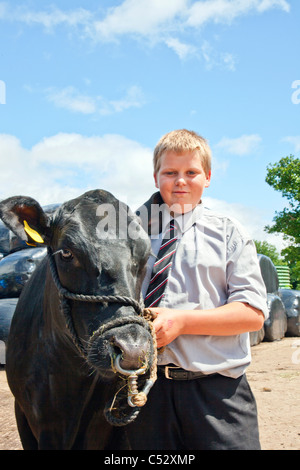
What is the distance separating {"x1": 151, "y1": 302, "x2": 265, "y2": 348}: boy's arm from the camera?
2283mm

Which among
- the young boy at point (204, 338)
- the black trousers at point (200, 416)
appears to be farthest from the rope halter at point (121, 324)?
the black trousers at point (200, 416)

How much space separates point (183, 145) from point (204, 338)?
1158 millimetres

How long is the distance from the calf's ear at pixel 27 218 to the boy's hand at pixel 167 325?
0.97 metres

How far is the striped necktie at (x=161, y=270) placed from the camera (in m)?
2.64

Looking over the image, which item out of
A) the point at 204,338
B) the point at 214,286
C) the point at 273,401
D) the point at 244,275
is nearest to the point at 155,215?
the point at 214,286

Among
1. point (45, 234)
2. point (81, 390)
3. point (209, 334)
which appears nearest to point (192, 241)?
point (209, 334)

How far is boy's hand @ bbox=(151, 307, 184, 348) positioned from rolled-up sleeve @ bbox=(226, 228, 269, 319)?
35cm

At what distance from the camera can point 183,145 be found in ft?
9.20

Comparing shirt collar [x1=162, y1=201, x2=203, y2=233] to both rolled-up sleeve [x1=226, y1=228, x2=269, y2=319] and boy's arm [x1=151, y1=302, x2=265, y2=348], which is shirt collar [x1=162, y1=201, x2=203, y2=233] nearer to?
rolled-up sleeve [x1=226, y1=228, x2=269, y2=319]

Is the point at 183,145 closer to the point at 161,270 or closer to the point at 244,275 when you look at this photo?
the point at 161,270

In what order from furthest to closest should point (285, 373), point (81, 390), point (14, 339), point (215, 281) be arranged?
1. point (285, 373)
2. point (14, 339)
3. point (81, 390)
4. point (215, 281)
